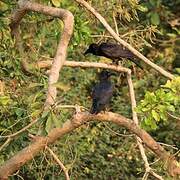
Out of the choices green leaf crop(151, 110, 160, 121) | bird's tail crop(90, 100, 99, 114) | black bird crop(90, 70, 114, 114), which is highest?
green leaf crop(151, 110, 160, 121)

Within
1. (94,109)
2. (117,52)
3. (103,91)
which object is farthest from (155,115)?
(117,52)

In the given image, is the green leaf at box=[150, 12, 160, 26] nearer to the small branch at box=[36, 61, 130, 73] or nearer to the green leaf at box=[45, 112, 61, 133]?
the small branch at box=[36, 61, 130, 73]

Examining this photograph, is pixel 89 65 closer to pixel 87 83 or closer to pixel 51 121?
pixel 51 121

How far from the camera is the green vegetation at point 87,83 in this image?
4.15 m

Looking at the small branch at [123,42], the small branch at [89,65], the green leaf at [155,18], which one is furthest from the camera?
the green leaf at [155,18]

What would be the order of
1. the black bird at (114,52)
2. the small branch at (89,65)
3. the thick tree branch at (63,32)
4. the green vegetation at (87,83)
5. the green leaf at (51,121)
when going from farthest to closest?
the green vegetation at (87,83) < the small branch at (89,65) < the black bird at (114,52) < the thick tree branch at (63,32) < the green leaf at (51,121)

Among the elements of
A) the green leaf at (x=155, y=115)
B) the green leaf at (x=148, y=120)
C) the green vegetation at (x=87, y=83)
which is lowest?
the green vegetation at (x=87, y=83)

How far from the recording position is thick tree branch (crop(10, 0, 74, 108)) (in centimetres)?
302

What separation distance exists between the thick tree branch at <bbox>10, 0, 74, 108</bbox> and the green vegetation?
178 millimetres

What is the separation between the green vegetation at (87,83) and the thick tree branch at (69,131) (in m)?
0.07

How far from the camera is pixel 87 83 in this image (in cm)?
715

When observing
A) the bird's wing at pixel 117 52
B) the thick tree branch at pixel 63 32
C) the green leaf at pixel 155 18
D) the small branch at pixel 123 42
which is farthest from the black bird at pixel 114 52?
the green leaf at pixel 155 18

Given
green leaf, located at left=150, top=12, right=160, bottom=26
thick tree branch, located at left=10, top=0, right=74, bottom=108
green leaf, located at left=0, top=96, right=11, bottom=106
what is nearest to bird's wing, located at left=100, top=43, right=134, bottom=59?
thick tree branch, located at left=10, top=0, right=74, bottom=108

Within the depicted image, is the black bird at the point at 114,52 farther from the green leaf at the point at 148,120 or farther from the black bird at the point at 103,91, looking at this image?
the green leaf at the point at 148,120
